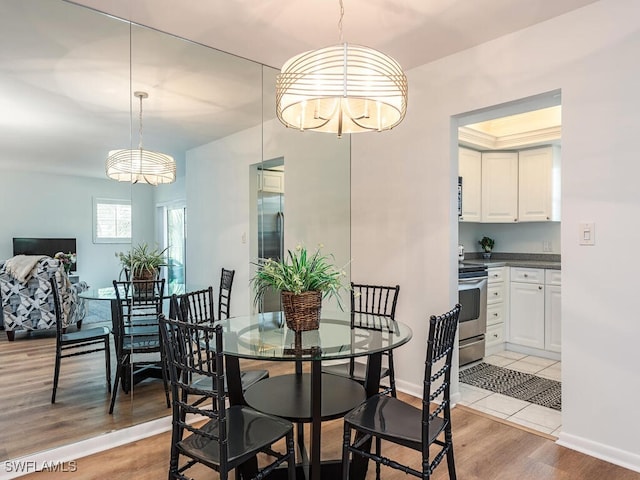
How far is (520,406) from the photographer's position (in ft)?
10.0

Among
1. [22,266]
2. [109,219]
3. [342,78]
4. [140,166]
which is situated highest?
[342,78]

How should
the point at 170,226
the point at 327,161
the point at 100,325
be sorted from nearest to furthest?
the point at 100,325
the point at 170,226
the point at 327,161

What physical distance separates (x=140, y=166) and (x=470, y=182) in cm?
351

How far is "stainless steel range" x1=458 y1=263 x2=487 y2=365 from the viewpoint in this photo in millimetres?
3838

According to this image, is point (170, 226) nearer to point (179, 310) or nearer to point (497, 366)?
point (179, 310)

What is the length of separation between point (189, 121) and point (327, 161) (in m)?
1.40

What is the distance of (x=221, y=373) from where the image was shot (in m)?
1.62

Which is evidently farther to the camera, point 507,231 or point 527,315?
point 507,231

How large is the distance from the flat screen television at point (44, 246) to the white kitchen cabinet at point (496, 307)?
3.69 meters

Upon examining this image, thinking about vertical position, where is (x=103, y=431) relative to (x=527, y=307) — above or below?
below

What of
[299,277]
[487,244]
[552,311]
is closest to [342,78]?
[299,277]

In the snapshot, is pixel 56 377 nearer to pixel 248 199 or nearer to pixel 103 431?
pixel 103 431

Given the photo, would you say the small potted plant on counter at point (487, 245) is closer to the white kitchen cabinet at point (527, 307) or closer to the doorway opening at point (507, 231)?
the doorway opening at point (507, 231)

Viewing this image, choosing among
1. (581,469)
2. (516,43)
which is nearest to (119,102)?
(516,43)
